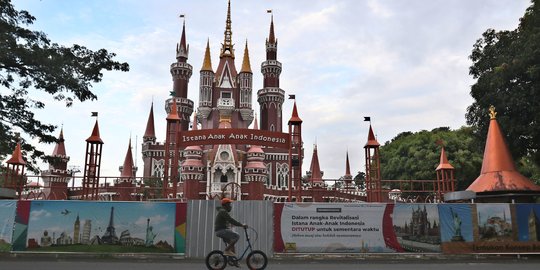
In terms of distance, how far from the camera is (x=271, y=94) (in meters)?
70.1

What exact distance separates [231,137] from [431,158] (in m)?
33.6

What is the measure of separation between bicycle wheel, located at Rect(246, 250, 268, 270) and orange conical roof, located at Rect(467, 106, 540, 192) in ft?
41.4

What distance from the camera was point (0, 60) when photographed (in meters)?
13.9

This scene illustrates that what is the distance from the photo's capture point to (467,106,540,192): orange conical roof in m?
18.4

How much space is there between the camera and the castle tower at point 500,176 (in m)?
18.3

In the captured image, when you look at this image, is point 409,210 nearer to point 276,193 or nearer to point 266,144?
point 266,144

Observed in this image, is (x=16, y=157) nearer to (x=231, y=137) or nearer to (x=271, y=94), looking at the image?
(x=231, y=137)

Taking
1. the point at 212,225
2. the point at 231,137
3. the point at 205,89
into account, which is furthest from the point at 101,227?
the point at 205,89

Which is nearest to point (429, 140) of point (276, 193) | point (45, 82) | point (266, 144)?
point (276, 193)

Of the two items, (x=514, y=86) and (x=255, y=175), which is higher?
(x=514, y=86)

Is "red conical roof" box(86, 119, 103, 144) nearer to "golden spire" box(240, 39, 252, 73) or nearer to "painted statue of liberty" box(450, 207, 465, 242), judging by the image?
"painted statue of liberty" box(450, 207, 465, 242)

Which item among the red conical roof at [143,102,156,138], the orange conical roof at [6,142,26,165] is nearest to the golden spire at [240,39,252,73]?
the red conical roof at [143,102,156,138]

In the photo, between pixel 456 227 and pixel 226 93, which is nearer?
pixel 456 227

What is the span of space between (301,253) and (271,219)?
137 cm
